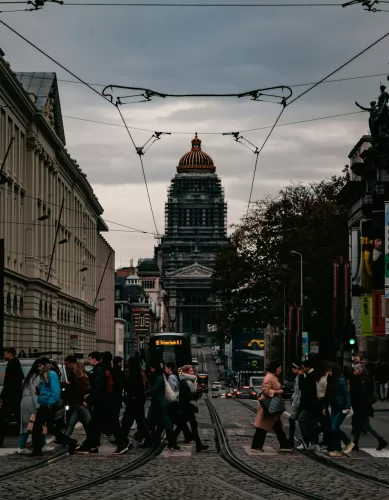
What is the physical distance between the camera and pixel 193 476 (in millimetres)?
18094

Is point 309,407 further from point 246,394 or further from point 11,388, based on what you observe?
point 246,394

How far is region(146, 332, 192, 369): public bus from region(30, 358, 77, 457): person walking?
3896 centimetres

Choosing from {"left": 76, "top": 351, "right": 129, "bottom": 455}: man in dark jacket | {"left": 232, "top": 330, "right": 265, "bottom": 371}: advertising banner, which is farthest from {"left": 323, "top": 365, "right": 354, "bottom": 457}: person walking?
{"left": 232, "top": 330, "right": 265, "bottom": 371}: advertising banner

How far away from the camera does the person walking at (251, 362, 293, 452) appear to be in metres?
23.1

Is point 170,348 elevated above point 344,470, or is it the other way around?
point 170,348

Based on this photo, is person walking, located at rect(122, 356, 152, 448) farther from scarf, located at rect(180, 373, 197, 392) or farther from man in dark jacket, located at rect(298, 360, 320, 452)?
man in dark jacket, located at rect(298, 360, 320, 452)

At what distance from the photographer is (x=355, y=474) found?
61.3 feet

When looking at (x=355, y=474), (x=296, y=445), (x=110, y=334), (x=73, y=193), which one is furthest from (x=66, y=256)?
(x=355, y=474)

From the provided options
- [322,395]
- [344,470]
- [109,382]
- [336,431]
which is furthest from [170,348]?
[344,470]

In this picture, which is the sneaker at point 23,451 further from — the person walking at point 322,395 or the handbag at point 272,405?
the person walking at point 322,395

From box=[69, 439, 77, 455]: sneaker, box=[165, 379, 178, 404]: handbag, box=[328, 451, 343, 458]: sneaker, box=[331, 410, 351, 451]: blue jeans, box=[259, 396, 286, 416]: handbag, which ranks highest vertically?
box=[165, 379, 178, 404]: handbag

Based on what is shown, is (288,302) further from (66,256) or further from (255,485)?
(255,485)

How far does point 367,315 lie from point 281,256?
28.0 m

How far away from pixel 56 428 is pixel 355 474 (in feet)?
21.0
